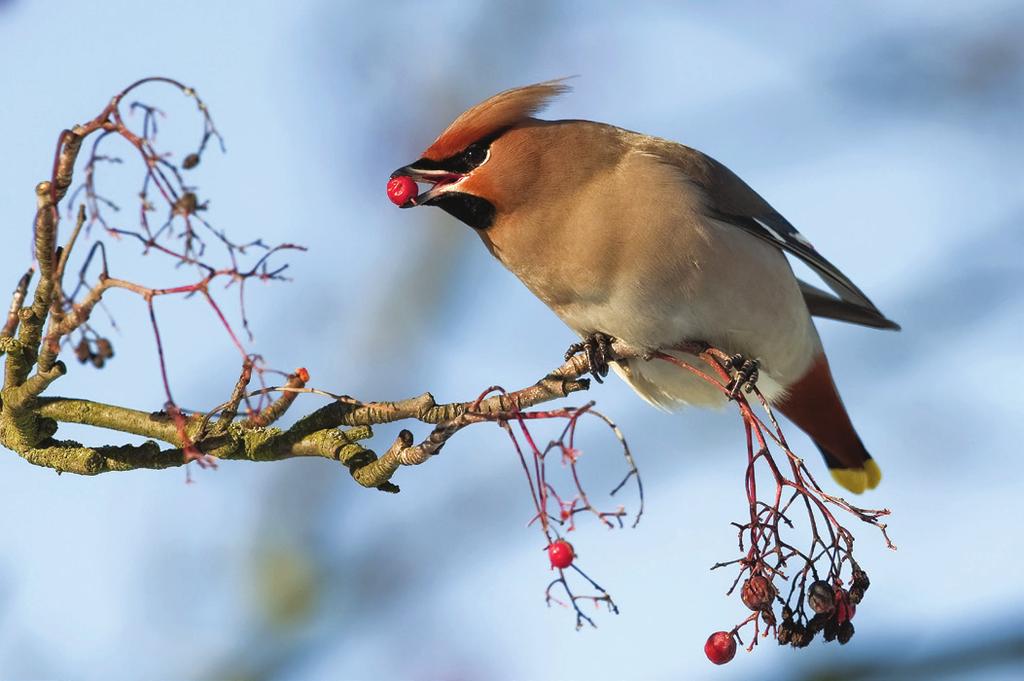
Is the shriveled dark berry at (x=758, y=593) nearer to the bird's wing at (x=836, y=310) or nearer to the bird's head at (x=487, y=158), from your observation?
the bird's head at (x=487, y=158)

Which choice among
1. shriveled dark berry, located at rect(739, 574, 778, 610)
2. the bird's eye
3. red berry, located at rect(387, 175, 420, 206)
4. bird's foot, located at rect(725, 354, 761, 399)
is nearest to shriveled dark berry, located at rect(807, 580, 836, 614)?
shriveled dark berry, located at rect(739, 574, 778, 610)

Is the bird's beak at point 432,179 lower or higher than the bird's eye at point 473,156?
lower

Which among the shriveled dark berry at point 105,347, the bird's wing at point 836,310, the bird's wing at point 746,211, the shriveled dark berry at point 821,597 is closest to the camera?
the shriveled dark berry at point 105,347

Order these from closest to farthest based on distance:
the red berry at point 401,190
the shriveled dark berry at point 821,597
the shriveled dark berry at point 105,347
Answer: the shriveled dark berry at point 105,347
the shriveled dark berry at point 821,597
the red berry at point 401,190

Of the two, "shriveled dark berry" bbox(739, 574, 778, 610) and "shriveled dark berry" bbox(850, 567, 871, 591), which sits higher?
"shriveled dark berry" bbox(850, 567, 871, 591)

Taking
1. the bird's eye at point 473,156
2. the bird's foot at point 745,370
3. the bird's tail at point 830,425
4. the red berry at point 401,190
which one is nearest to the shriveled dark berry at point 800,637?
the bird's foot at point 745,370

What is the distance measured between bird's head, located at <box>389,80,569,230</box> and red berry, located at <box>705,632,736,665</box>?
67.4 inches

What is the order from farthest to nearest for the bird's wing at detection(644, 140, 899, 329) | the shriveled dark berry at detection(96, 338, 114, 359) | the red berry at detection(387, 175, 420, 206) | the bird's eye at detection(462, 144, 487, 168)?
the bird's wing at detection(644, 140, 899, 329)
the bird's eye at detection(462, 144, 487, 168)
the red berry at detection(387, 175, 420, 206)
the shriveled dark berry at detection(96, 338, 114, 359)

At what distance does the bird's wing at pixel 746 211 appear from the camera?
14.5 feet

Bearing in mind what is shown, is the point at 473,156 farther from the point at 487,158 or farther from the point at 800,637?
the point at 800,637

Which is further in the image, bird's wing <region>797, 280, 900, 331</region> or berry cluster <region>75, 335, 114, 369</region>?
bird's wing <region>797, 280, 900, 331</region>

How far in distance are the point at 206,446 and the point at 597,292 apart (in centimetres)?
175

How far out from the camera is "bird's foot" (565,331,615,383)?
4.12m

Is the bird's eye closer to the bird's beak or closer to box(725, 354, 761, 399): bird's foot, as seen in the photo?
the bird's beak
